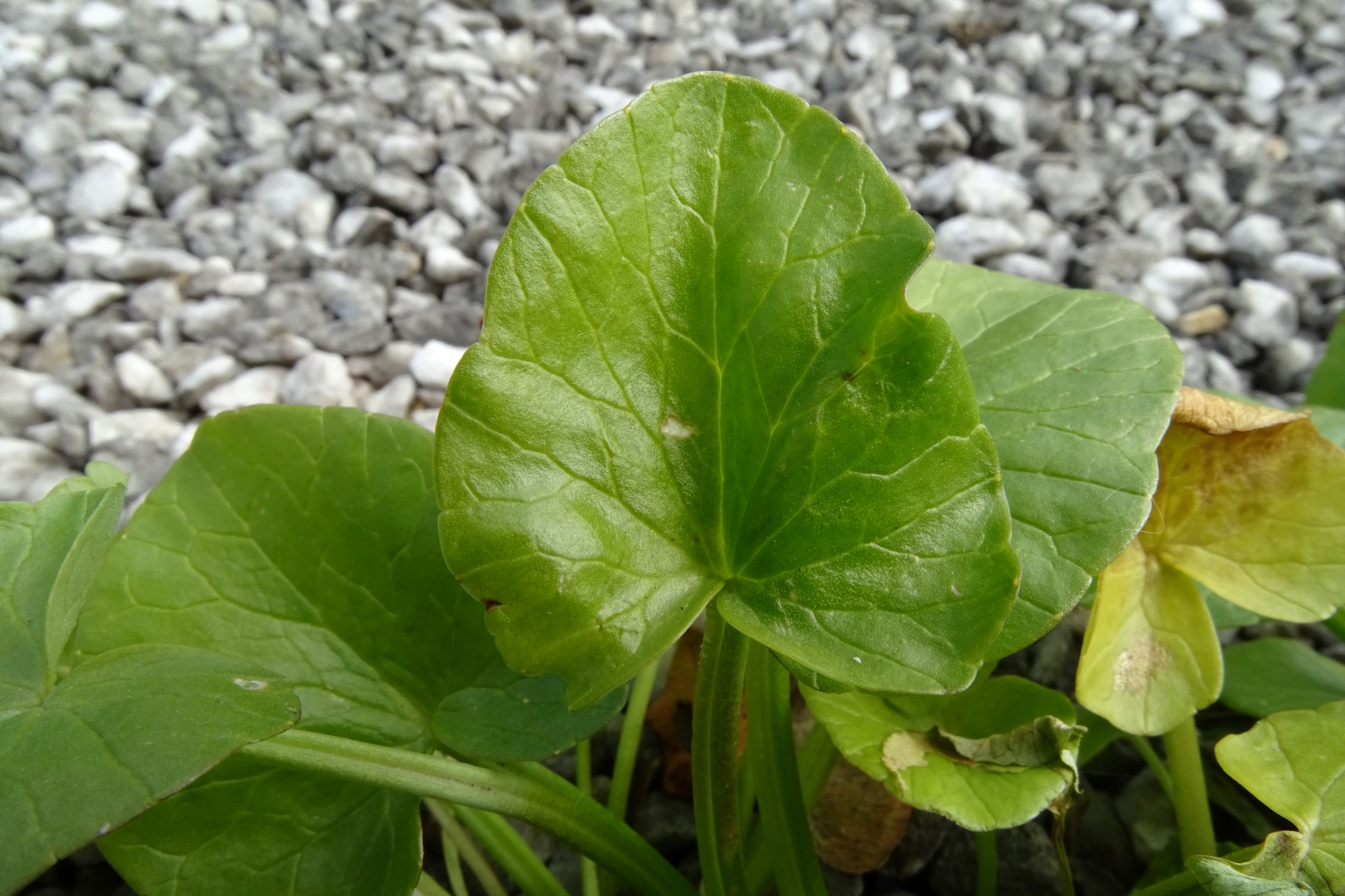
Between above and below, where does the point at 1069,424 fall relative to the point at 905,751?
above

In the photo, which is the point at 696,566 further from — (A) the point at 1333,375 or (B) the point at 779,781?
(A) the point at 1333,375

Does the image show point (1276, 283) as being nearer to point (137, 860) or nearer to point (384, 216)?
point (384, 216)

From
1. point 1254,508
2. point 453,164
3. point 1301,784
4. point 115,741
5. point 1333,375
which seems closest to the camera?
point 115,741

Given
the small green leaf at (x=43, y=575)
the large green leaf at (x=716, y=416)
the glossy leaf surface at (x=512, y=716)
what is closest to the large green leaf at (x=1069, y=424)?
the large green leaf at (x=716, y=416)

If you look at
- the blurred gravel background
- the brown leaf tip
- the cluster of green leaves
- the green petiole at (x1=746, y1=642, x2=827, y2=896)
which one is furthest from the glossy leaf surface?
the blurred gravel background

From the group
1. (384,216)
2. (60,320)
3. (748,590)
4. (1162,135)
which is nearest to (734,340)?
(748,590)

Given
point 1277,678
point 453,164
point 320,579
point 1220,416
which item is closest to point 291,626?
point 320,579

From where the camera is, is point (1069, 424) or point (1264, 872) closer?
point (1264, 872)
